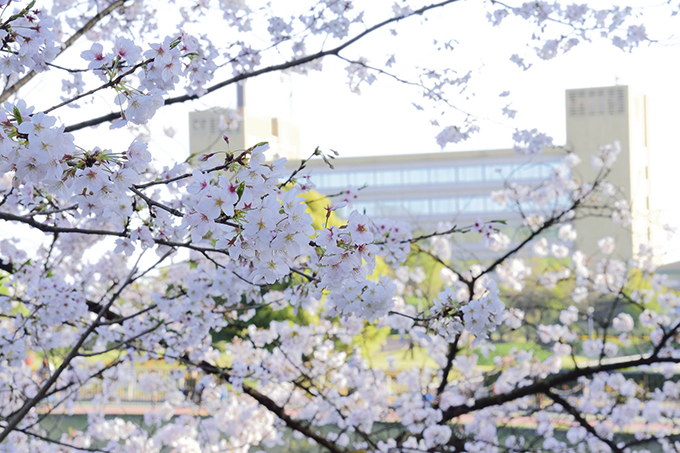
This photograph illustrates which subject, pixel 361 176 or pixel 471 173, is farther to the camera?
pixel 361 176

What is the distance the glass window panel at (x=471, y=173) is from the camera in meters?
51.3

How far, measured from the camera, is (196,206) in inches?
43.4

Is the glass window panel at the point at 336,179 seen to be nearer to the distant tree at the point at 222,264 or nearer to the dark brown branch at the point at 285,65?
the distant tree at the point at 222,264

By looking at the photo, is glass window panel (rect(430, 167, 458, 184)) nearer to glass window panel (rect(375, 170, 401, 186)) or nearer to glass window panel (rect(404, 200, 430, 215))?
glass window panel (rect(404, 200, 430, 215))

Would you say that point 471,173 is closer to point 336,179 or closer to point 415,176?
point 415,176


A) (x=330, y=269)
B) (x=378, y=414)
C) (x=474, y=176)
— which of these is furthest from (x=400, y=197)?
(x=330, y=269)

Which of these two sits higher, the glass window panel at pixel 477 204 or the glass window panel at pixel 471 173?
the glass window panel at pixel 471 173

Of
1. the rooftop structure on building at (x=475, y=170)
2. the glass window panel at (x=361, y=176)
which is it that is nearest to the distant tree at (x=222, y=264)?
the rooftop structure on building at (x=475, y=170)

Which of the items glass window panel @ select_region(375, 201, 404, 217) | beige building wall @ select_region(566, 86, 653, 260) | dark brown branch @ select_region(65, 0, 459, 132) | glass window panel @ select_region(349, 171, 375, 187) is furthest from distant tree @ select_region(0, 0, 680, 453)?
beige building wall @ select_region(566, 86, 653, 260)

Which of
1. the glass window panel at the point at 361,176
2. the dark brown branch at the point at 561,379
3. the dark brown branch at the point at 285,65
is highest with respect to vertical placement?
the dark brown branch at the point at 285,65

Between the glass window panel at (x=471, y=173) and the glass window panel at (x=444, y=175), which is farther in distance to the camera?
the glass window panel at (x=444, y=175)

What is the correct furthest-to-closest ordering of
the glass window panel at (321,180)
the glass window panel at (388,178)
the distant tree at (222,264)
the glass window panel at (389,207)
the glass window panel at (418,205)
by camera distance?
the glass window panel at (388,178) → the glass window panel at (321,180) → the glass window panel at (418,205) → the glass window panel at (389,207) → the distant tree at (222,264)

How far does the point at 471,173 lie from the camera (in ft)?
170

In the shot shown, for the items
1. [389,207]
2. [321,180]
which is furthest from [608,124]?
[321,180]
